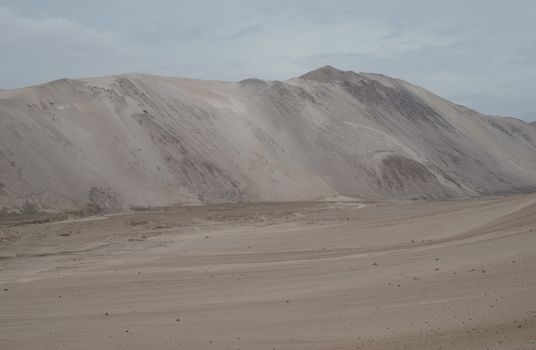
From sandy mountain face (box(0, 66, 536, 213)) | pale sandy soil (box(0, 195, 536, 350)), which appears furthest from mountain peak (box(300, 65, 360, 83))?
pale sandy soil (box(0, 195, 536, 350))

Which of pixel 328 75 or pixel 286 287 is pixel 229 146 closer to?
pixel 328 75

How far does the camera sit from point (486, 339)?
7691 millimetres

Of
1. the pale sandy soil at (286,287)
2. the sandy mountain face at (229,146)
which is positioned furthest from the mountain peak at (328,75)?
the pale sandy soil at (286,287)

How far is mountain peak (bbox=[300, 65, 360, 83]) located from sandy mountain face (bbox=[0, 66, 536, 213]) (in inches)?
13.4

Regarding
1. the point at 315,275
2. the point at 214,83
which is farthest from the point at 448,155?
the point at 315,275

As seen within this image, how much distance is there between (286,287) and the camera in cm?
1283

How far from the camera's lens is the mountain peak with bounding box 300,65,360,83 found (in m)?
63.7

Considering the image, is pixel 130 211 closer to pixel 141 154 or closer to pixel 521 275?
pixel 141 154

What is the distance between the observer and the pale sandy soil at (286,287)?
8.92m

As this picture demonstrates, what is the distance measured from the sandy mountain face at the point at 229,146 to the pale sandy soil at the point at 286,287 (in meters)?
8.88

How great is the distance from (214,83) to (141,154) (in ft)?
58.9

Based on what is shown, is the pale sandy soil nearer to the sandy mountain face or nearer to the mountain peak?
the sandy mountain face

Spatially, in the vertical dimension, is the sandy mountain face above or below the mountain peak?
below

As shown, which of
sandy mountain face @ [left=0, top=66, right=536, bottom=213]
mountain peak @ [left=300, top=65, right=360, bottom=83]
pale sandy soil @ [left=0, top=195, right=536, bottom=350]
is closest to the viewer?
pale sandy soil @ [left=0, top=195, right=536, bottom=350]
